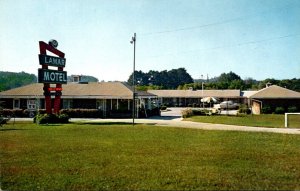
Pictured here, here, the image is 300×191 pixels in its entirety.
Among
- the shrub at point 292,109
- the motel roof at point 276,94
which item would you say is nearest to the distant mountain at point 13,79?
the motel roof at point 276,94

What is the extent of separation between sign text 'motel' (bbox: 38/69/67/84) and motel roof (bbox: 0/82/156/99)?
9.68 m

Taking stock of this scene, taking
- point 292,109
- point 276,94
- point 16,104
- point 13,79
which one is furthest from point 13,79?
point 292,109

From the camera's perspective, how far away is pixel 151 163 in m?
12.6

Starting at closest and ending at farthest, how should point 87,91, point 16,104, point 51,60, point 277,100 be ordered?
point 51,60 < point 87,91 < point 16,104 < point 277,100

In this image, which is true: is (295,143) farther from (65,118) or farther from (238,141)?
(65,118)

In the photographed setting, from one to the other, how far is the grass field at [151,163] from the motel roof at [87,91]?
2442 centimetres

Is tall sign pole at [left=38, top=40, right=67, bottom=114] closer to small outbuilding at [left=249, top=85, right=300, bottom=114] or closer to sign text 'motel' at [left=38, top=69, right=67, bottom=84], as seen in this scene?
sign text 'motel' at [left=38, top=69, right=67, bottom=84]

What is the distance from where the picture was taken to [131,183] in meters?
9.80

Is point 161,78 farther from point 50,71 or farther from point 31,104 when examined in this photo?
point 50,71

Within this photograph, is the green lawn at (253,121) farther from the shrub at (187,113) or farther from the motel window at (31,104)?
the motel window at (31,104)

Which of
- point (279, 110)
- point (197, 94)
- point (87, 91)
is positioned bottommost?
point (279, 110)

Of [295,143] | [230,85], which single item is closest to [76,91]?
[295,143]

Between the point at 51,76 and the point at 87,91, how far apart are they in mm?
13805

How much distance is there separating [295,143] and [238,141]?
9.18ft
